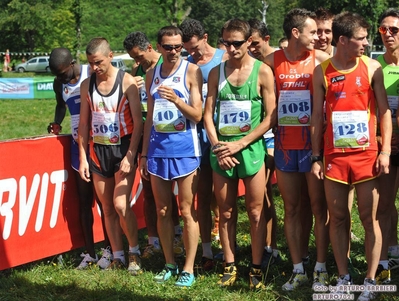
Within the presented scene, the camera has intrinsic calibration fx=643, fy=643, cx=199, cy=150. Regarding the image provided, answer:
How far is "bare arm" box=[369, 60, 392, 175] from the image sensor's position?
4.95 m

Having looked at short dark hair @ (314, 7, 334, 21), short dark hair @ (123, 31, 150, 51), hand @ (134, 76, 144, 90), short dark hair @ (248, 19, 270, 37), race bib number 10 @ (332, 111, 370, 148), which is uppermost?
short dark hair @ (314, 7, 334, 21)

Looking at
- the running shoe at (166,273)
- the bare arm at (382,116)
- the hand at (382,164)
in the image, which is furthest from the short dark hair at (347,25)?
the running shoe at (166,273)

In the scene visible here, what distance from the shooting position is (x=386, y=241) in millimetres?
5539

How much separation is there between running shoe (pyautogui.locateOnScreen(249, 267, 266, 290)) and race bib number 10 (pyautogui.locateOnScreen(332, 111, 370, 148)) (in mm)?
1411

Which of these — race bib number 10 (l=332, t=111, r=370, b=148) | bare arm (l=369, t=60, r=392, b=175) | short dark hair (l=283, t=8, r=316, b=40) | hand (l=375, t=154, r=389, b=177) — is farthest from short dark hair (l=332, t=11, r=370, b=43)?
hand (l=375, t=154, r=389, b=177)

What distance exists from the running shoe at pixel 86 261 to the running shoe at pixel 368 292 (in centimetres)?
270

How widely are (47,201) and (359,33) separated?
3.35m

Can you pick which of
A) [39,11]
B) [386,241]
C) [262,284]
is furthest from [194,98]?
[39,11]

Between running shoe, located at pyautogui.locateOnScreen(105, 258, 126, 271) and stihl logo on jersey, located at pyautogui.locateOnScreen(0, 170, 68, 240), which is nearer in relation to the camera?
stihl logo on jersey, located at pyautogui.locateOnScreen(0, 170, 68, 240)

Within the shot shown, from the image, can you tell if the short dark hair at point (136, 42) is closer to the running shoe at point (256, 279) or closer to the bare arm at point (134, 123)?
the bare arm at point (134, 123)

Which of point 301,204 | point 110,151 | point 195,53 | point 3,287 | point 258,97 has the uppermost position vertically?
point 195,53

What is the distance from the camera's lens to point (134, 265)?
614cm

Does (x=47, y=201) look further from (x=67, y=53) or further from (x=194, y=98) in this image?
(x=194, y=98)

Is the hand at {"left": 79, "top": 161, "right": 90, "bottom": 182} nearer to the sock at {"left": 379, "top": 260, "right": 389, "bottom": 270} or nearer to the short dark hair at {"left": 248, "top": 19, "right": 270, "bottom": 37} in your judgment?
the short dark hair at {"left": 248, "top": 19, "right": 270, "bottom": 37}
